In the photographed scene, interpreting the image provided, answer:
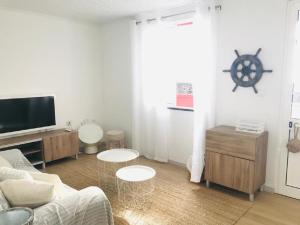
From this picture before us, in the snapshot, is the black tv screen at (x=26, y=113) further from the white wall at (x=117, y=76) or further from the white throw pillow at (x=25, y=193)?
the white throw pillow at (x=25, y=193)

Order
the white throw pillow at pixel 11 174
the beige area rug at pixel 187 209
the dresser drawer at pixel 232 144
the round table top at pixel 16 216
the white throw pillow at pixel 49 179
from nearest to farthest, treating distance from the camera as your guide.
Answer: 1. the round table top at pixel 16 216
2. the white throw pillow at pixel 11 174
3. the white throw pillow at pixel 49 179
4. the beige area rug at pixel 187 209
5. the dresser drawer at pixel 232 144

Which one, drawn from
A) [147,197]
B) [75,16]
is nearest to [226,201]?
[147,197]

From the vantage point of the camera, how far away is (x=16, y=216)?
1.48 metres

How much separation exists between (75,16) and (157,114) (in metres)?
2.18

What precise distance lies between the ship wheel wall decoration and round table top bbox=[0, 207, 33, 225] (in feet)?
8.83

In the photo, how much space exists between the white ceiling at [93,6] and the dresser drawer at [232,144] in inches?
73.9

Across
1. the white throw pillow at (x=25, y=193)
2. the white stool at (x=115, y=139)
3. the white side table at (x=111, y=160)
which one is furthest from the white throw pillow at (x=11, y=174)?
the white stool at (x=115, y=139)

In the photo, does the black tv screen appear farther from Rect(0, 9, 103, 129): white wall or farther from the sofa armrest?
the sofa armrest

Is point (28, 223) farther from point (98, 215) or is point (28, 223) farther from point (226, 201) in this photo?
point (226, 201)

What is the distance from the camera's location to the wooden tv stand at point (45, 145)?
3.67 meters

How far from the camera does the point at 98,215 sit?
1854 millimetres

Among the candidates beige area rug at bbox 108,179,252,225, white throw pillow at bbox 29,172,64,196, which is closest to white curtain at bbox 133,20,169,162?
beige area rug at bbox 108,179,252,225

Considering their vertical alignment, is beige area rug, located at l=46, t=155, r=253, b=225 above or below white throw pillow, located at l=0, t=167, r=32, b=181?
below

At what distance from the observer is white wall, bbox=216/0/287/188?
2.85 metres
